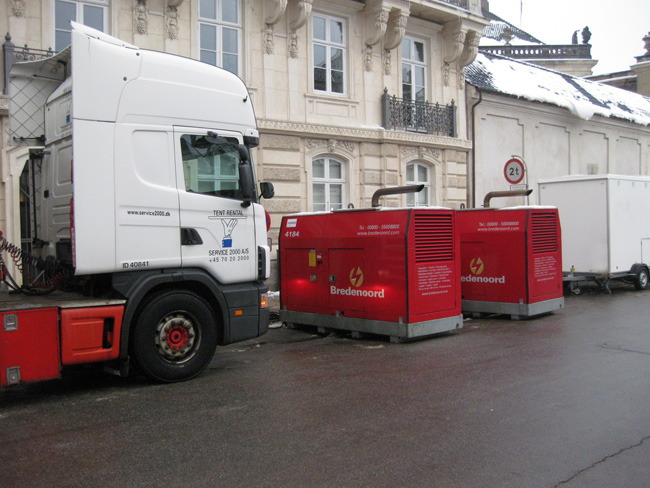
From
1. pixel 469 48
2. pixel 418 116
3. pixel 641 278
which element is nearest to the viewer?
pixel 641 278

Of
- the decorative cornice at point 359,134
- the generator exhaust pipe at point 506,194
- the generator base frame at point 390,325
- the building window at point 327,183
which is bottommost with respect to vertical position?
the generator base frame at point 390,325

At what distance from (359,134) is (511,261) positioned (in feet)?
21.3

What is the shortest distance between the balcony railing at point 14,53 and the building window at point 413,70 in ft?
32.7

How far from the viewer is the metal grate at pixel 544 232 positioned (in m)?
11.6

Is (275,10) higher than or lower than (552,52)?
lower

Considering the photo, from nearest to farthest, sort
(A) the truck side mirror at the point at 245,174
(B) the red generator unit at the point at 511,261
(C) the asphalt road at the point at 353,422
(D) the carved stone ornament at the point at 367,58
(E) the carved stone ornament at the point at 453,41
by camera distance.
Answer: (C) the asphalt road at the point at 353,422 → (A) the truck side mirror at the point at 245,174 → (B) the red generator unit at the point at 511,261 → (D) the carved stone ornament at the point at 367,58 → (E) the carved stone ornament at the point at 453,41

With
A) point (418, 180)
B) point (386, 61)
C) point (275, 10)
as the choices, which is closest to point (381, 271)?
point (275, 10)

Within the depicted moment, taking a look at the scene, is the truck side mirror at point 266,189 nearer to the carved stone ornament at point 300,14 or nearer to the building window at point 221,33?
the building window at point 221,33

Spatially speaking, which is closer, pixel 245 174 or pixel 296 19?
pixel 245 174

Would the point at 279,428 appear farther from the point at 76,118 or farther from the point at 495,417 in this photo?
the point at 76,118

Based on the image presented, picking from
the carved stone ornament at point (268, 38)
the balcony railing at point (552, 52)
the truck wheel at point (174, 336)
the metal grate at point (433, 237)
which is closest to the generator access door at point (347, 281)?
the metal grate at point (433, 237)

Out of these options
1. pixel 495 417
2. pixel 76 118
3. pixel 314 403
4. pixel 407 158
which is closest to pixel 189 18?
pixel 407 158

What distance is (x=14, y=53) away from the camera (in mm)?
11508

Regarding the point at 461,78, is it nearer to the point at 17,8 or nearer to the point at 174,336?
the point at 17,8
